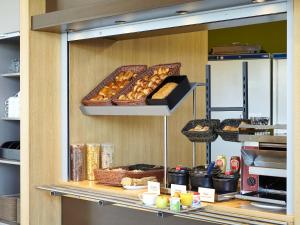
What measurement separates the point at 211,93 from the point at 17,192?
246 cm

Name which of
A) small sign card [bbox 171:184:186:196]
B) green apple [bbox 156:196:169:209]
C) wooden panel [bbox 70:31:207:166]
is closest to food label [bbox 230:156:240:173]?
small sign card [bbox 171:184:186:196]

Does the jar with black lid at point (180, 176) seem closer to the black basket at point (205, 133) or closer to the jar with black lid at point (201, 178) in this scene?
the jar with black lid at point (201, 178)

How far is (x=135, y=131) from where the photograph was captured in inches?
136

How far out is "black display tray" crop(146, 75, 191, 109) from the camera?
268 centimetres

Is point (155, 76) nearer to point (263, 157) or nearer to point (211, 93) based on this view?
point (263, 157)

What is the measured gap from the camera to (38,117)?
10.5 ft

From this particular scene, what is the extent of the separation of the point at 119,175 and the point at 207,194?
0.64m

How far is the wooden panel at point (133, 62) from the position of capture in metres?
3.28

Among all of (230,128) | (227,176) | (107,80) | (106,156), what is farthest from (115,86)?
(227,176)

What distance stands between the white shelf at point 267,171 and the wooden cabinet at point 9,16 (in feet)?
7.30

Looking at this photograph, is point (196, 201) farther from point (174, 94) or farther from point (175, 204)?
→ point (174, 94)

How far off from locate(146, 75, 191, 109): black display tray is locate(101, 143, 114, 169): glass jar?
0.56 m

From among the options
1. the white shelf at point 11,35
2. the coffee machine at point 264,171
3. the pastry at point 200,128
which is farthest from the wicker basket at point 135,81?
the white shelf at point 11,35

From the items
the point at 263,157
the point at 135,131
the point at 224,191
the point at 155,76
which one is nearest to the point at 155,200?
the point at 224,191
